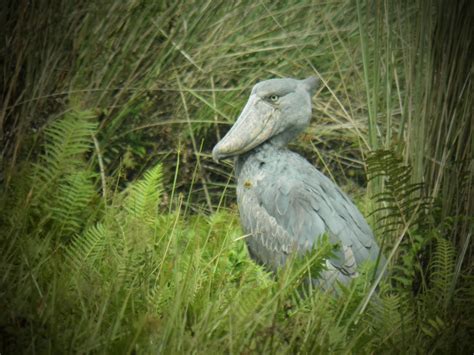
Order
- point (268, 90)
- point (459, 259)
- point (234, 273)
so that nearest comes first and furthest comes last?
point (459, 259) → point (234, 273) → point (268, 90)

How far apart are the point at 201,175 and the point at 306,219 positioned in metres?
1.55

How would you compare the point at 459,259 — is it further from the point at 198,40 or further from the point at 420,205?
the point at 198,40

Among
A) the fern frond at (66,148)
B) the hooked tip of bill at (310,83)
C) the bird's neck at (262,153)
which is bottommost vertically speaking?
the bird's neck at (262,153)

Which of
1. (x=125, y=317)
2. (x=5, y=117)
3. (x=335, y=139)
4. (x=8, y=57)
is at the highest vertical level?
(x=8, y=57)

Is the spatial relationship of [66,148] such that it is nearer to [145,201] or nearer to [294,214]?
[145,201]

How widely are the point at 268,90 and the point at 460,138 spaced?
89cm

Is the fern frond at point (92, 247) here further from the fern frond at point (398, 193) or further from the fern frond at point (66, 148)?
the fern frond at point (398, 193)

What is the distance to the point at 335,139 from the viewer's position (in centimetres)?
511

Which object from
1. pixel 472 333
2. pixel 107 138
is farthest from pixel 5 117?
pixel 472 333

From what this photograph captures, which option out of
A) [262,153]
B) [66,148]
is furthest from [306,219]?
[66,148]

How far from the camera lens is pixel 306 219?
10.7 feet

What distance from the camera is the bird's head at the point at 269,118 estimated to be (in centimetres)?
356

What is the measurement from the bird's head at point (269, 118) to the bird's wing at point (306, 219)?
213 mm

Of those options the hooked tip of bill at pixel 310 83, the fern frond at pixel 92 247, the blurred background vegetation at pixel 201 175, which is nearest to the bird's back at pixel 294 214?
the blurred background vegetation at pixel 201 175
